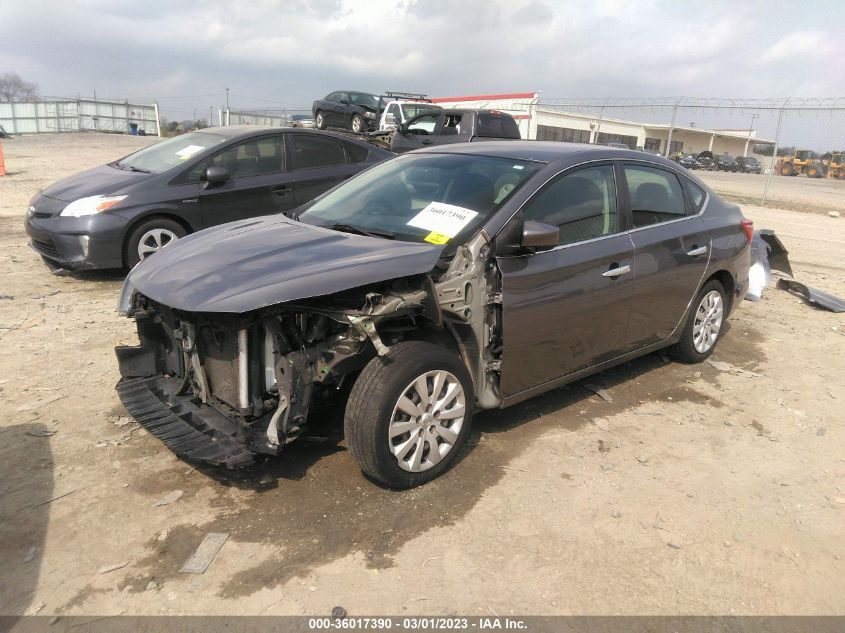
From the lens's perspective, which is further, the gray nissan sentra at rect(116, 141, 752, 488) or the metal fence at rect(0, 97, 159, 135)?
the metal fence at rect(0, 97, 159, 135)

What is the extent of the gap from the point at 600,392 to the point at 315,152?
15.4 feet

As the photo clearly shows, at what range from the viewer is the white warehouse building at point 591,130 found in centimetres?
2795

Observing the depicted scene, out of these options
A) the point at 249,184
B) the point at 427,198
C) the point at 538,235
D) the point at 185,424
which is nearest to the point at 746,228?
the point at 538,235

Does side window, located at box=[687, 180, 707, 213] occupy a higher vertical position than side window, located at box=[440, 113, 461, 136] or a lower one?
lower

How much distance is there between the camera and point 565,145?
438 cm

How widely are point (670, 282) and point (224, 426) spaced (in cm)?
322

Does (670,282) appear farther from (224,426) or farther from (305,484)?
(224,426)

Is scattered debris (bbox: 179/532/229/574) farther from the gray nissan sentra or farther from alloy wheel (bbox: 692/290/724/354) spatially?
alloy wheel (bbox: 692/290/724/354)

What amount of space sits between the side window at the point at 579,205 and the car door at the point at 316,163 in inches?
157

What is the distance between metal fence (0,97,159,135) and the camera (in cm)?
3456

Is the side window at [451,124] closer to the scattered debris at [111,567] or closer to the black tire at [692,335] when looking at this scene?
the black tire at [692,335]

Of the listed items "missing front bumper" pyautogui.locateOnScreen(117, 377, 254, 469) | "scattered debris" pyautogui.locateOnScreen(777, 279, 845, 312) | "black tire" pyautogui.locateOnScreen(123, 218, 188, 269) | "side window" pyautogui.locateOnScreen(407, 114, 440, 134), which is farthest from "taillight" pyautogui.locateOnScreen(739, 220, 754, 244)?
"side window" pyautogui.locateOnScreen(407, 114, 440, 134)

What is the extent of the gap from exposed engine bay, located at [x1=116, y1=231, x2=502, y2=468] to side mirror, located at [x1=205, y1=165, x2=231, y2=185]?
338cm

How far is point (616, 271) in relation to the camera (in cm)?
403
